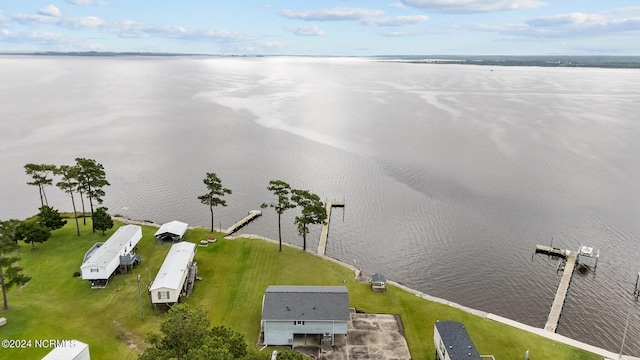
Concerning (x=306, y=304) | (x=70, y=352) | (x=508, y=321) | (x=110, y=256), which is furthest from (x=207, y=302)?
(x=508, y=321)

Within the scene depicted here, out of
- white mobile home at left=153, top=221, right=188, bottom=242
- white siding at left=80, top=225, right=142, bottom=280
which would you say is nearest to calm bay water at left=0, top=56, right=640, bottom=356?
white mobile home at left=153, top=221, right=188, bottom=242

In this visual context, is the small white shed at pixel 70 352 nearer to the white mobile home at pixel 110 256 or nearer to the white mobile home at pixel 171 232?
the white mobile home at pixel 110 256

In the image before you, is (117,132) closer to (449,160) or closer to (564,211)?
(449,160)

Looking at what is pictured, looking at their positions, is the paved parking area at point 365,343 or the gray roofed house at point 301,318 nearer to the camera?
the paved parking area at point 365,343

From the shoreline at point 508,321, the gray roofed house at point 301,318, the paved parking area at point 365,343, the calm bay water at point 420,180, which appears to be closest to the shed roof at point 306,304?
the gray roofed house at point 301,318

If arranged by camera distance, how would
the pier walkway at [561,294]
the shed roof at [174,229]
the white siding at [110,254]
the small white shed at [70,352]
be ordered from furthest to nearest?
1. the shed roof at [174,229]
2. the white siding at [110,254]
3. the pier walkway at [561,294]
4. the small white shed at [70,352]

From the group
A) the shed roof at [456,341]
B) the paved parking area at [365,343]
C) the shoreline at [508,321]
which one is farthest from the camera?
the shoreline at [508,321]

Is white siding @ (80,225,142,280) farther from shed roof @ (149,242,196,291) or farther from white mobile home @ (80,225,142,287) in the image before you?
shed roof @ (149,242,196,291)

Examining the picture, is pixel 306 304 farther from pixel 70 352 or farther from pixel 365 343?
pixel 70 352
